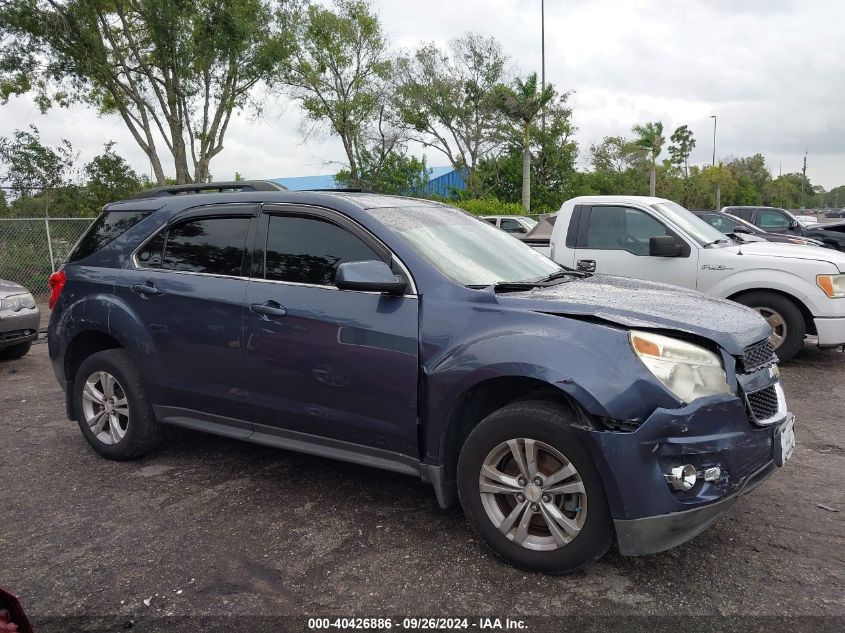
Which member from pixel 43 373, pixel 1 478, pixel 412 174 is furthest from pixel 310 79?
pixel 1 478

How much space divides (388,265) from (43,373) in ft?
19.6

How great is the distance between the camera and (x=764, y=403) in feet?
10.4

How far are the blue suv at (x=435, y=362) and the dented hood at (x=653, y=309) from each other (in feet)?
0.05

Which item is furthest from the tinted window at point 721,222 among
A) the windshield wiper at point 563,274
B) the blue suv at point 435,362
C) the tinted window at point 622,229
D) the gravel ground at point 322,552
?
the blue suv at point 435,362

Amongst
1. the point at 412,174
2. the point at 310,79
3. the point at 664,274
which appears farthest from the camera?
the point at 412,174

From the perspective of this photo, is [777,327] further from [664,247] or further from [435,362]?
[435,362]

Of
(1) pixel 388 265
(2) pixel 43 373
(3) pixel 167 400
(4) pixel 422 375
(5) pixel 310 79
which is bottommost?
(2) pixel 43 373

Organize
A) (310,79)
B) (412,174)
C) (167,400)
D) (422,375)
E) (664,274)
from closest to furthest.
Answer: (422,375), (167,400), (664,274), (310,79), (412,174)

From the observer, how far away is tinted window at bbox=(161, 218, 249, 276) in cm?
413

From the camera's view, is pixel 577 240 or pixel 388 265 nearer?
pixel 388 265

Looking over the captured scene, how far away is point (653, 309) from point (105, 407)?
11.7 ft

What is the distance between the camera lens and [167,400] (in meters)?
4.32

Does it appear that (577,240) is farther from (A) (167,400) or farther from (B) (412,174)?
(B) (412,174)

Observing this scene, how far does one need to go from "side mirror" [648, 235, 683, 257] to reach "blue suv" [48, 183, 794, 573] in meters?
3.21
